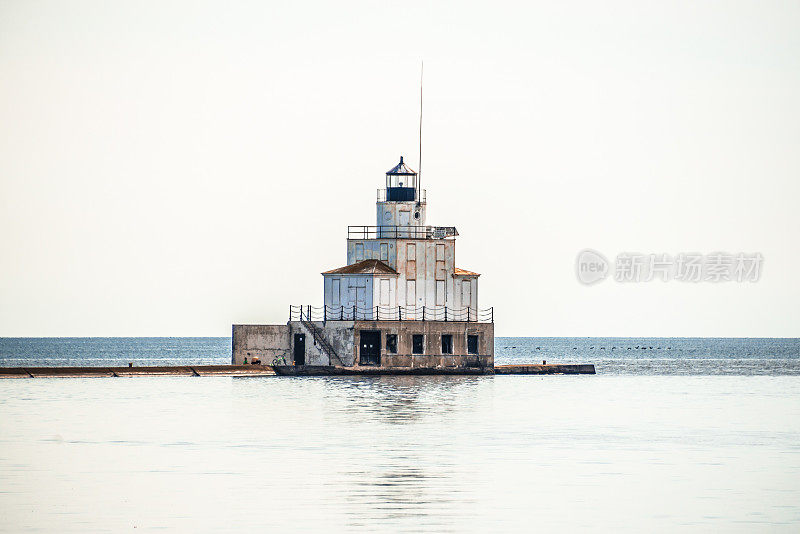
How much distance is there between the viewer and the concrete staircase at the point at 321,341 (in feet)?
212

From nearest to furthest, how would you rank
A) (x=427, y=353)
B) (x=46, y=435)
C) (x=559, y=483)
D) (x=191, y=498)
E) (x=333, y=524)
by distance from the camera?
(x=333, y=524)
(x=191, y=498)
(x=559, y=483)
(x=46, y=435)
(x=427, y=353)

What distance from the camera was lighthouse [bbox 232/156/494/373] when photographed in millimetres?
64062

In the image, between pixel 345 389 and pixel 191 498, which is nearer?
pixel 191 498

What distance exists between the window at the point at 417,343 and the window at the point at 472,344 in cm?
262

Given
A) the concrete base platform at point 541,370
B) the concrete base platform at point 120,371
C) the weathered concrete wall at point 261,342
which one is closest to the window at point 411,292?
the weathered concrete wall at point 261,342

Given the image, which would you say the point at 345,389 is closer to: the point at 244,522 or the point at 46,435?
the point at 46,435

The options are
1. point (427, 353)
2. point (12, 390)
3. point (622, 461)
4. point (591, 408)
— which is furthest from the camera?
point (427, 353)

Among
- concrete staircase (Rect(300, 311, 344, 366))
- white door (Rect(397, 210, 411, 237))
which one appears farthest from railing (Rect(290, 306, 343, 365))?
white door (Rect(397, 210, 411, 237))

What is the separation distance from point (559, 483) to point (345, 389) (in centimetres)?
3208

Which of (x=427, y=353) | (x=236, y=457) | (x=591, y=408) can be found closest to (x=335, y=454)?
(x=236, y=457)

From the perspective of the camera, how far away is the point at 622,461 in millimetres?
32312

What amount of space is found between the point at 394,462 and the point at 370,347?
32686 millimetres

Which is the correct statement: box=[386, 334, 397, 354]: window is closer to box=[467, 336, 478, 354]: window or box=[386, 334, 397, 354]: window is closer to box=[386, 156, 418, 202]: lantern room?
box=[467, 336, 478, 354]: window

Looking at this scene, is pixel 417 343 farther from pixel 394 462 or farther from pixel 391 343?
pixel 394 462
